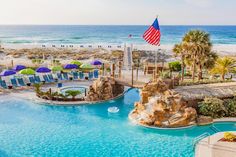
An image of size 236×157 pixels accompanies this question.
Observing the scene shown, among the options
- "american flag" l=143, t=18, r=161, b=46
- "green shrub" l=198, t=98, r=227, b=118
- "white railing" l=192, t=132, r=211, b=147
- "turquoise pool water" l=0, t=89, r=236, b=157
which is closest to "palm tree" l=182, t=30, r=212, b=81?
"american flag" l=143, t=18, r=161, b=46

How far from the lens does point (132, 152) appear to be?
57.8ft

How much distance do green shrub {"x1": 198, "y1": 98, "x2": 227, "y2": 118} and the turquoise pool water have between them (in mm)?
1218

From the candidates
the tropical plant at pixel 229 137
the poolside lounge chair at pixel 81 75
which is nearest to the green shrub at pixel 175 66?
the poolside lounge chair at pixel 81 75

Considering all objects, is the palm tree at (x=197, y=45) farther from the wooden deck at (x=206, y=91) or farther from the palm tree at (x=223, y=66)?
the wooden deck at (x=206, y=91)

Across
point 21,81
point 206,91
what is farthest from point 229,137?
point 21,81

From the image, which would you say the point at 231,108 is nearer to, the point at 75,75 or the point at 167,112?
the point at 167,112

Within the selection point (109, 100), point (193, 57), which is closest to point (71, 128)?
point (109, 100)

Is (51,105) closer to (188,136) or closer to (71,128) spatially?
(71,128)

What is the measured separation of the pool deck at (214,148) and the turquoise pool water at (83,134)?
65 cm

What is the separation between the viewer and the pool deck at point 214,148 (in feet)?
55.6

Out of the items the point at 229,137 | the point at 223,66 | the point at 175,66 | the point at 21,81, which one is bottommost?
the point at 229,137

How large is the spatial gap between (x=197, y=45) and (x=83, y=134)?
1574 cm

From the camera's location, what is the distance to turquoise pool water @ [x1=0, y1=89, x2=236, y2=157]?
57.9ft

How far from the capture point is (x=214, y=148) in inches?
698
